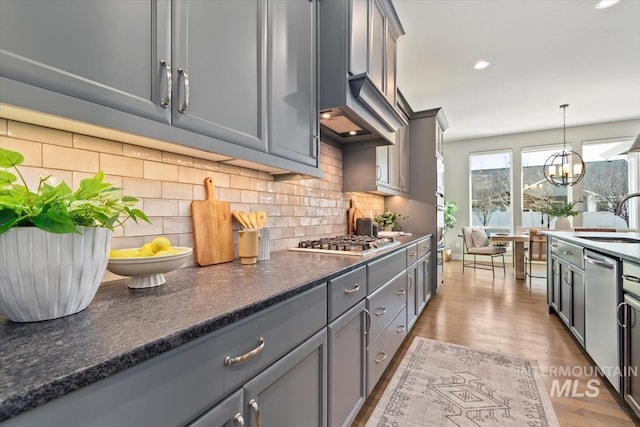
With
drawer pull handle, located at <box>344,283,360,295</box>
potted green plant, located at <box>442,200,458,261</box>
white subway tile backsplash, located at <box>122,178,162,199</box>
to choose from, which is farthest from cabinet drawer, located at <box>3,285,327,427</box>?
potted green plant, located at <box>442,200,458,261</box>

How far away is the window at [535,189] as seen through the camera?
20.7 ft

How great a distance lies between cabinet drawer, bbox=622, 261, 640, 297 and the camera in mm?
1456

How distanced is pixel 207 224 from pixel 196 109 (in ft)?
1.88

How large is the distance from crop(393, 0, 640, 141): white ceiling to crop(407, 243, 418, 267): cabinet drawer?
6.84 ft

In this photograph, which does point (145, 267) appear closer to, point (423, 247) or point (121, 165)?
point (121, 165)

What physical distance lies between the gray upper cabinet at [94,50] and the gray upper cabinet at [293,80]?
1.64 ft

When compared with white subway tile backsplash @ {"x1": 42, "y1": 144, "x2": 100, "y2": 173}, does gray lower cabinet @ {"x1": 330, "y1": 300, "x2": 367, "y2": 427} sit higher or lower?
lower

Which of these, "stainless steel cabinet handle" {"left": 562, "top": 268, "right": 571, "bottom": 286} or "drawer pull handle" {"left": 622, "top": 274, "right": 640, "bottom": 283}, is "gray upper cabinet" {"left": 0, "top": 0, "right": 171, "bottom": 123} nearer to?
"drawer pull handle" {"left": 622, "top": 274, "right": 640, "bottom": 283}

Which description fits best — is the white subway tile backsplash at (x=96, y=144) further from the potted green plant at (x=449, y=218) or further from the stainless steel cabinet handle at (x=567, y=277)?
the potted green plant at (x=449, y=218)

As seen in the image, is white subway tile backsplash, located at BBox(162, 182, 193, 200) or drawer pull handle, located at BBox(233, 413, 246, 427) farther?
white subway tile backsplash, located at BBox(162, 182, 193, 200)

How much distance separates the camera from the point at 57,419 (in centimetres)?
43

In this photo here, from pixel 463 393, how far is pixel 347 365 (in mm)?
970

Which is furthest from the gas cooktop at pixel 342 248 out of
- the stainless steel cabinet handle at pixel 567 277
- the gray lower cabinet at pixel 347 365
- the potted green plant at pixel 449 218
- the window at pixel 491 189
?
the window at pixel 491 189

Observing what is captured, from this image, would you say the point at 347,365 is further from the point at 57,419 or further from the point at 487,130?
the point at 487,130
